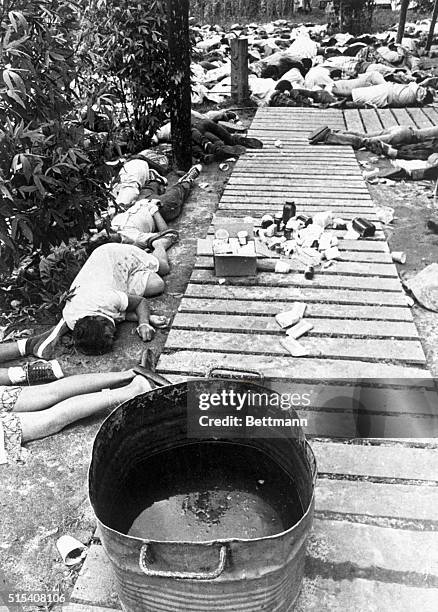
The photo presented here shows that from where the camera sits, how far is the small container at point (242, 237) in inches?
153

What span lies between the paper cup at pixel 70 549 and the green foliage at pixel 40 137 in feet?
4.92

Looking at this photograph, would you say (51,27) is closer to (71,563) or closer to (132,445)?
(132,445)

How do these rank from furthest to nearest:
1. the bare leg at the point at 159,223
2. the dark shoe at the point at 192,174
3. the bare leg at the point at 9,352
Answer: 1. the dark shoe at the point at 192,174
2. the bare leg at the point at 159,223
3. the bare leg at the point at 9,352

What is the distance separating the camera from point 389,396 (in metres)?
2.71

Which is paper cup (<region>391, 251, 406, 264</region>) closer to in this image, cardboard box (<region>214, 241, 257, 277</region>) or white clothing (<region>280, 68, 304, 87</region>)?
cardboard box (<region>214, 241, 257, 277</region>)

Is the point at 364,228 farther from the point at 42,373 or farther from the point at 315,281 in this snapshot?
the point at 42,373

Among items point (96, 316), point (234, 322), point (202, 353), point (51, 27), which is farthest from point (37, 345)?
point (51, 27)

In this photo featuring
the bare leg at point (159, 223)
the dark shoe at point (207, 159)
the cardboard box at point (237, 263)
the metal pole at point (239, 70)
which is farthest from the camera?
Answer: the metal pole at point (239, 70)

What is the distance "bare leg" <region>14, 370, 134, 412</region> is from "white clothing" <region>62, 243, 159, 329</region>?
420 millimetres

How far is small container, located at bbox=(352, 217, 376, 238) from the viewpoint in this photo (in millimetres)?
4250

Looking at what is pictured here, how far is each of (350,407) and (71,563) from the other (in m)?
1.40

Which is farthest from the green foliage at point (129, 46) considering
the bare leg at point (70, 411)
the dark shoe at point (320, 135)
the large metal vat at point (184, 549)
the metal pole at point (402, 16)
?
the metal pole at point (402, 16)

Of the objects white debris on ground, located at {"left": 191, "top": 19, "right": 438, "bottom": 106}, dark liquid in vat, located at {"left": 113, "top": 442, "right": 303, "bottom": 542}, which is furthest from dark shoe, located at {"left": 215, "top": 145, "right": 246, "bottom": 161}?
dark liquid in vat, located at {"left": 113, "top": 442, "right": 303, "bottom": 542}

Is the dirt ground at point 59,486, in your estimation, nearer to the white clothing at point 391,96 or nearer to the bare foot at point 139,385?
the bare foot at point 139,385
